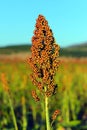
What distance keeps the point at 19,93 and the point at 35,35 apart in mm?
7722

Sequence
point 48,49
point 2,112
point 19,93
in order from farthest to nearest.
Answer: point 19,93 < point 2,112 < point 48,49

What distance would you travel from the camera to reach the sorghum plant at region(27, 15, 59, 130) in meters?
2.42

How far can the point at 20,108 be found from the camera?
9.63 m

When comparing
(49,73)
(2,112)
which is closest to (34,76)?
(49,73)

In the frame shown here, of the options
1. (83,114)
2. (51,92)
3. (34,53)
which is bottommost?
(83,114)

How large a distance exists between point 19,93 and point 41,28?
777cm

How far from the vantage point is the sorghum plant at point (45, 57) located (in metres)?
2.42

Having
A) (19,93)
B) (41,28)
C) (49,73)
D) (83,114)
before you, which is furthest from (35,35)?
(19,93)

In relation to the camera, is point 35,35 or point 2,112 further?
point 2,112

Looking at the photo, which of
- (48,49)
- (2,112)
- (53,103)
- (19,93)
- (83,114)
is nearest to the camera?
(48,49)

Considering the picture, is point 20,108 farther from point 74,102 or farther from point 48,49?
point 48,49

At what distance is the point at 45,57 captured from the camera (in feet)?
7.88

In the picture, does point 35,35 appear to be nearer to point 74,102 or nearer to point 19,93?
point 74,102

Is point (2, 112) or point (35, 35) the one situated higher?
point (35, 35)
